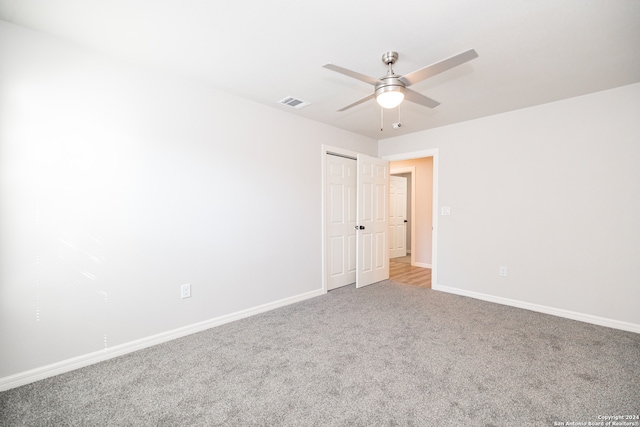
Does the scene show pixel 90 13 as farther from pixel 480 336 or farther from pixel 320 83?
pixel 480 336

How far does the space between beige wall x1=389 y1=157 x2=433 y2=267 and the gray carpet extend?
9.87ft

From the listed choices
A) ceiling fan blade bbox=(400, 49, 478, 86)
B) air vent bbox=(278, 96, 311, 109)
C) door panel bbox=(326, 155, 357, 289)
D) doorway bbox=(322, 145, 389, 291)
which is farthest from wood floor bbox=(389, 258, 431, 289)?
ceiling fan blade bbox=(400, 49, 478, 86)

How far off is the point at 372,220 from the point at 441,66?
303 cm

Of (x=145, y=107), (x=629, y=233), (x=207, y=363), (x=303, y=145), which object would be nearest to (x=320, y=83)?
(x=303, y=145)

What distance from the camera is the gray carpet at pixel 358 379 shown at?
161cm

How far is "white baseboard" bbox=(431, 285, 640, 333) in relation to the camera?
2.78 m

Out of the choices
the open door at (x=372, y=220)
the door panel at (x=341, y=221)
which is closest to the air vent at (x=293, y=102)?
the door panel at (x=341, y=221)

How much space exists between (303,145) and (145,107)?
1.87 metres

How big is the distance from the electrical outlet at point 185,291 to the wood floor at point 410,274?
3369mm

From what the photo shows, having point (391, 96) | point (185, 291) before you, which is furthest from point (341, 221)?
point (391, 96)

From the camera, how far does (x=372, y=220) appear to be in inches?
178

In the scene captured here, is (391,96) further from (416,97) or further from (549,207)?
(549,207)

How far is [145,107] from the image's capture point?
246 cm

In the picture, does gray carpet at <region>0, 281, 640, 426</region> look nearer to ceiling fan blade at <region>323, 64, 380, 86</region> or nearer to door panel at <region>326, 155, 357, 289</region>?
door panel at <region>326, 155, 357, 289</region>
